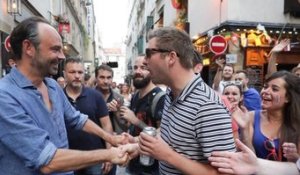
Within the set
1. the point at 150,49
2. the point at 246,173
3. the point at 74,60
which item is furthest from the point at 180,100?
the point at 74,60

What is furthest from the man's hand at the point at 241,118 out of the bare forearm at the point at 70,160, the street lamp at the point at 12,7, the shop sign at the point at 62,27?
the shop sign at the point at 62,27

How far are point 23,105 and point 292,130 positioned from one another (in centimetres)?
255

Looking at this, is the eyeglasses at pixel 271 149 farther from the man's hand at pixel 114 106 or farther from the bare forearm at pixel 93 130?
the man's hand at pixel 114 106

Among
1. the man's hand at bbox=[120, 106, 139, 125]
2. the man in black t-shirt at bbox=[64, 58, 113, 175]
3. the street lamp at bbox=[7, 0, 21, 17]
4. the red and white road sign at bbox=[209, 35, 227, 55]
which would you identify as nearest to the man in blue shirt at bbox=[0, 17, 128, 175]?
the man's hand at bbox=[120, 106, 139, 125]

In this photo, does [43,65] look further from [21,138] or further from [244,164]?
[244,164]

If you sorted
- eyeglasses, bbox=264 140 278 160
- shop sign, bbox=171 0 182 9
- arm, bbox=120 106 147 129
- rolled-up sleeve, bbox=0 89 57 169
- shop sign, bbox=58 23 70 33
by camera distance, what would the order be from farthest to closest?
shop sign, bbox=171 0 182 9
shop sign, bbox=58 23 70 33
arm, bbox=120 106 147 129
eyeglasses, bbox=264 140 278 160
rolled-up sleeve, bbox=0 89 57 169

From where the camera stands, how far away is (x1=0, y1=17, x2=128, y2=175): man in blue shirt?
252 cm

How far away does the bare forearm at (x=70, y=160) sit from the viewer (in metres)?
2.56

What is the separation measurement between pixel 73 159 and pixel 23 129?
0.40m

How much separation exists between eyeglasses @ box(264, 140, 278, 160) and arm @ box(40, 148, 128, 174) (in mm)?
1608

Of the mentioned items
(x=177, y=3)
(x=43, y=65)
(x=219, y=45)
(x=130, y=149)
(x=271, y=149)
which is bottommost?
(x=271, y=149)

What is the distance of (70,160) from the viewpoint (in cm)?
263

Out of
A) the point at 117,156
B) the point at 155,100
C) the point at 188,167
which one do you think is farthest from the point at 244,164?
the point at 155,100

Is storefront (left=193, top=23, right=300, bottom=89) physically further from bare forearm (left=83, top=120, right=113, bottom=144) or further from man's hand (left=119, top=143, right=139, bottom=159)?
man's hand (left=119, top=143, right=139, bottom=159)
